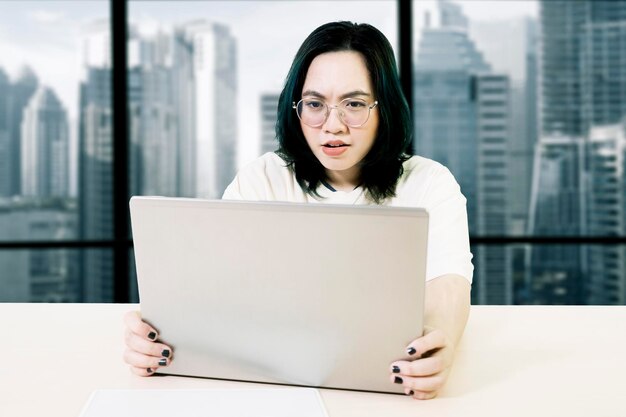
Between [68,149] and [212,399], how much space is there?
259 centimetres

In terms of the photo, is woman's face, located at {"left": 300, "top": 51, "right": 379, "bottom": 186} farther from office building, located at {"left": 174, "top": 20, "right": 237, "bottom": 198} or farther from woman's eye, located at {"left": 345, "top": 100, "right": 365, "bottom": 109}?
office building, located at {"left": 174, "top": 20, "right": 237, "bottom": 198}

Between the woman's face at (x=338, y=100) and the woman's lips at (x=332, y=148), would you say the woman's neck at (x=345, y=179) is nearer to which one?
the woman's face at (x=338, y=100)

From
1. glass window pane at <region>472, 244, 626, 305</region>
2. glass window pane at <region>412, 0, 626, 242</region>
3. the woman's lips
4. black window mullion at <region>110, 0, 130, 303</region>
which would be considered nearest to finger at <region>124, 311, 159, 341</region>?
the woman's lips

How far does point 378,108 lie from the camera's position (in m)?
1.62

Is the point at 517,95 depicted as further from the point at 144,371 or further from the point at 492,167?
the point at 144,371

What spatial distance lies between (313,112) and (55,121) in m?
2.10

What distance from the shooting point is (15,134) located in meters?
3.23

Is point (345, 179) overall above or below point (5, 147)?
below

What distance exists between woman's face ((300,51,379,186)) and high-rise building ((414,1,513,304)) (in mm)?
1684

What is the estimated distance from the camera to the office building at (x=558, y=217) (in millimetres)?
3320

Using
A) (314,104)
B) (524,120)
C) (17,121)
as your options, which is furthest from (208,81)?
(314,104)

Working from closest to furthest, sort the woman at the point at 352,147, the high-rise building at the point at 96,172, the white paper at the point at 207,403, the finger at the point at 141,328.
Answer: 1. the white paper at the point at 207,403
2. the finger at the point at 141,328
3. the woman at the point at 352,147
4. the high-rise building at the point at 96,172

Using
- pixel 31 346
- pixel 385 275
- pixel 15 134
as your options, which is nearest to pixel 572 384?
pixel 385 275

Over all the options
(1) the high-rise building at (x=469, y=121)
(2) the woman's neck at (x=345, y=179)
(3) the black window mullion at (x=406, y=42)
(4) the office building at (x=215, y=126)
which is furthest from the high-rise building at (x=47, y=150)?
(2) the woman's neck at (x=345, y=179)
